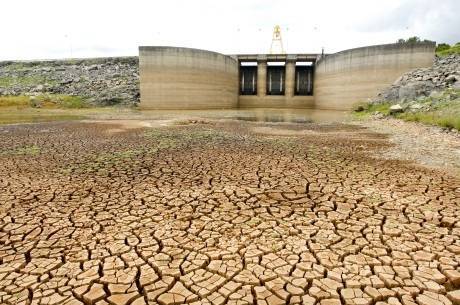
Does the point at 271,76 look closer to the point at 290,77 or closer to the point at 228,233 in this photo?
the point at 290,77

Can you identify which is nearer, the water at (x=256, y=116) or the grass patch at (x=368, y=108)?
the water at (x=256, y=116)

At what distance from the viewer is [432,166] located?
6.28m

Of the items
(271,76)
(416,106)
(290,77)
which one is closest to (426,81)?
(416,106)

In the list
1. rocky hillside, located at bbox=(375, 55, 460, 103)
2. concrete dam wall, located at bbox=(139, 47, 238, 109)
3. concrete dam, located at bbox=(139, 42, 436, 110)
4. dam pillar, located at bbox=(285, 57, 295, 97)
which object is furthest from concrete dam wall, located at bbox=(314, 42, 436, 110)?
concrete dam wall, located at bbox=(139, 47, 238, 109)

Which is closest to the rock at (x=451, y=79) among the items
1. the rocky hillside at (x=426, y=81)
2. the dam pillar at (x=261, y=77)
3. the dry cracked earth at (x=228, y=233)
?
the rocky hillside at (x=426, y=81)

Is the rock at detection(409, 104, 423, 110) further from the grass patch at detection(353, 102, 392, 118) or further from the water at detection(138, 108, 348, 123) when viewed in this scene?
the grass patch at detection(353, 102, 392, 118)

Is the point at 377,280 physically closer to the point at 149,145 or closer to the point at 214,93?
the point at 149,145

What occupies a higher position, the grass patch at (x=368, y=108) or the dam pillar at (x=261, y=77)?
the dam pillar at (x=261, y=77)

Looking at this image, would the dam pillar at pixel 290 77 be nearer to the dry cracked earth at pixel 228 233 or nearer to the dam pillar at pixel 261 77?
the dam pillar at pixel 261 77

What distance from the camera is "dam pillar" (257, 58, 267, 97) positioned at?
36344 mm

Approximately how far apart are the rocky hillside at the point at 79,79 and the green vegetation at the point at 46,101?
3.63ft

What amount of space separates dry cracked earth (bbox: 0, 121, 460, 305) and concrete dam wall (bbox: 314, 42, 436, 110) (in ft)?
82.2

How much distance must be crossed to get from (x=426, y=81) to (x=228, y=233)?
79.8ft

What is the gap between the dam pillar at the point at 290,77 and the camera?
35.9 metres
